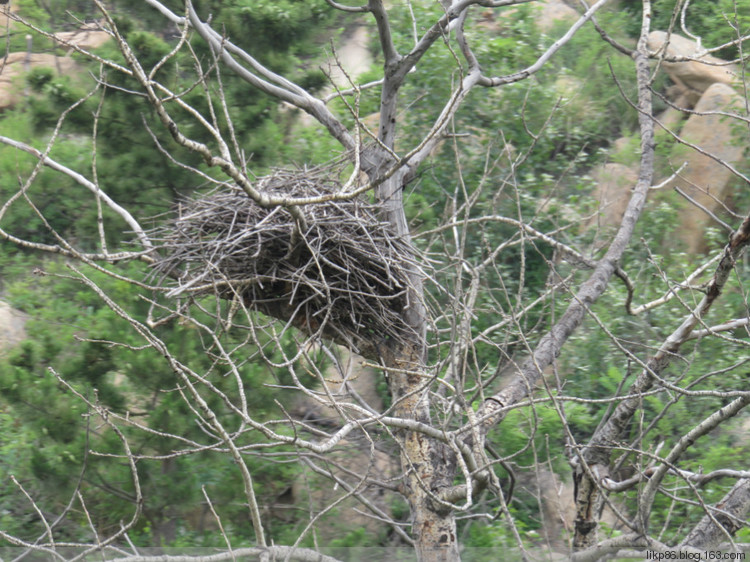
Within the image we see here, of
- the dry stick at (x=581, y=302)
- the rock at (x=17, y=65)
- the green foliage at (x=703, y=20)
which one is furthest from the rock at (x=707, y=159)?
the rock at (x=17, y=65)

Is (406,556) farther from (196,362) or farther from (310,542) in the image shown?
(310,542)

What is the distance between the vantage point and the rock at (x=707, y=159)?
836 cm

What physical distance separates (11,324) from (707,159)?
22.1 feet

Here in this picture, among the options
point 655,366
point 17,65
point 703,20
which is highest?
point 703,20

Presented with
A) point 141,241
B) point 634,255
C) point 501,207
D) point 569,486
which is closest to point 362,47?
point 501,207

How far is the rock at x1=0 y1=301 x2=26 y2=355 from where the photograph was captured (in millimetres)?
7270

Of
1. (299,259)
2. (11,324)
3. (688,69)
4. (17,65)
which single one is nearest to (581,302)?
(299,259)

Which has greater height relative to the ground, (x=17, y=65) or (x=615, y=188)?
(x=17, y=65)

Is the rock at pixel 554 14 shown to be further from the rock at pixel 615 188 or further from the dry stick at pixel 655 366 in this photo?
the dry stick at pixel 655 366

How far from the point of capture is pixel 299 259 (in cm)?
326

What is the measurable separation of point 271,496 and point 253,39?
3.32m

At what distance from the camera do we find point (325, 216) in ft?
10.7

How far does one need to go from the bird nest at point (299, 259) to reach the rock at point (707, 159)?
5620mm

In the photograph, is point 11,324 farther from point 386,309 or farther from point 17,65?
point 386,309
